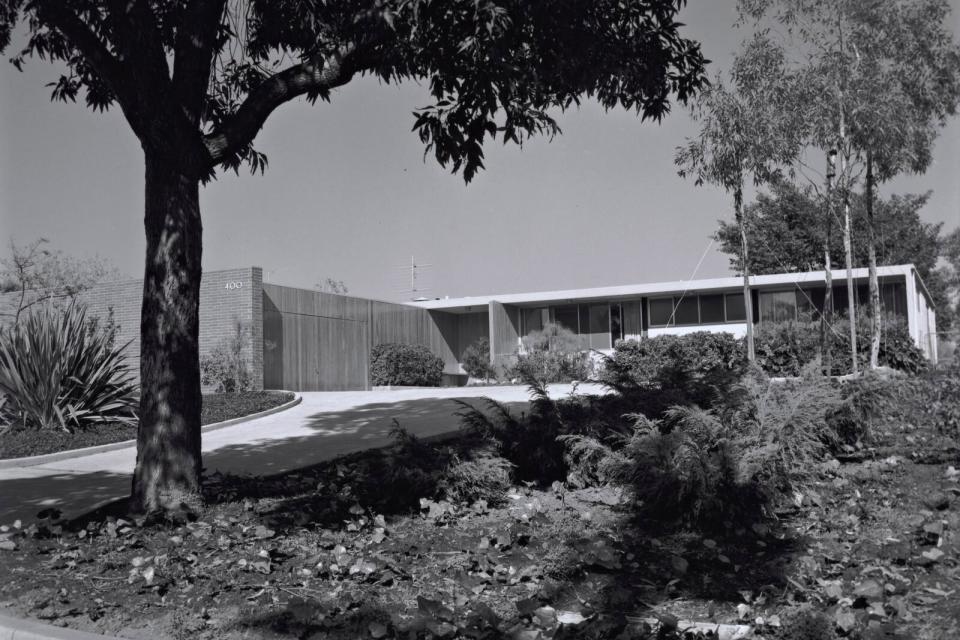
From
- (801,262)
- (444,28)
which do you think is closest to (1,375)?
(444,28)

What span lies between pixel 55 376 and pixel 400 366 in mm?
15209

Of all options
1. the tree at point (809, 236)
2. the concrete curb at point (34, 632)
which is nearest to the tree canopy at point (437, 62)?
the concrete curb at point (34, 632)

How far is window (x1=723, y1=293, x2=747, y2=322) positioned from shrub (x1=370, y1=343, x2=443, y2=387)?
1105cm

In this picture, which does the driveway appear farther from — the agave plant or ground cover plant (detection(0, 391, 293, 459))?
the agave plant

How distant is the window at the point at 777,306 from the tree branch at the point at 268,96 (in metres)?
23.5

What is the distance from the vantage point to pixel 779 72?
17.7 meters

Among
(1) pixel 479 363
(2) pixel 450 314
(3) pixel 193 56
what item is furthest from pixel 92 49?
(2) pixel 450 314

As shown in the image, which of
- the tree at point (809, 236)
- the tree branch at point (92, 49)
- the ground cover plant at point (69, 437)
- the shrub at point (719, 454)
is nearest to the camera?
the shrub at point (719, 454)

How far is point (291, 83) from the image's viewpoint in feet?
20.7

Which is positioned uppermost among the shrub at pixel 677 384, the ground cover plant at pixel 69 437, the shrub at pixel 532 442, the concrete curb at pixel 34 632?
the shrub at pixel 677 384

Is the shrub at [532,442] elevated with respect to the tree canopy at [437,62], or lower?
lower

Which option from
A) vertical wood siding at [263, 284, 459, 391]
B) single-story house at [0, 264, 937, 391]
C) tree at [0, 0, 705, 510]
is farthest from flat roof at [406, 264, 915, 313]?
tree at [0, 0, 705, 510]

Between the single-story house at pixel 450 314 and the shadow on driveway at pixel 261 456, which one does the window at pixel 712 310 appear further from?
the shadow on driveway at pixel 261 456

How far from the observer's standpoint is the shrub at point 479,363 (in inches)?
1107
